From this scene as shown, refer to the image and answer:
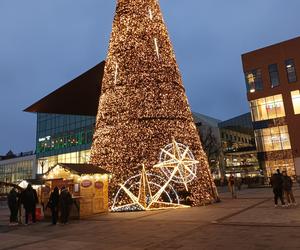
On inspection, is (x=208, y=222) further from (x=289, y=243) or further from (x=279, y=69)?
(x=279, y=69)

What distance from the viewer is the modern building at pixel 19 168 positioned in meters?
60.2

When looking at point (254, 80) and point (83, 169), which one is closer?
point (83, 169)

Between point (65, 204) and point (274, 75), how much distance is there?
37.7 metres

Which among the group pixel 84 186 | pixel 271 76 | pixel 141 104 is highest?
pixel 271 76

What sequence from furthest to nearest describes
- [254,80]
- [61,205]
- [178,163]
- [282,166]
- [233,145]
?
[233,145], [254,80], [282,166], [178,163], [61,205]

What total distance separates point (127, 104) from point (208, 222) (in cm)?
727

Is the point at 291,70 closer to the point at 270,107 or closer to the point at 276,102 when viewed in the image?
the point at 276,102

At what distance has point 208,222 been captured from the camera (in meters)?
9.61

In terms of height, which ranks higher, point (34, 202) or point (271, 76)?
point (271, 76)

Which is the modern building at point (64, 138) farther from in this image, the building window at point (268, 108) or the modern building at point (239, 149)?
the modern building at point (239, 149)

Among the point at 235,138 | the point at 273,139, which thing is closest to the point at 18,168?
the point at 273,139

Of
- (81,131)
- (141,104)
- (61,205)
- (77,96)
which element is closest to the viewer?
(61,205)

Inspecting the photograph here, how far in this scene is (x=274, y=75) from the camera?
42.6m

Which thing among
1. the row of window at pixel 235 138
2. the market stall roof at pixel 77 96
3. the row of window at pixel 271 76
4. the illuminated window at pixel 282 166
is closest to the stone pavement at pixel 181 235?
the market stall roof at pixel 77 96
